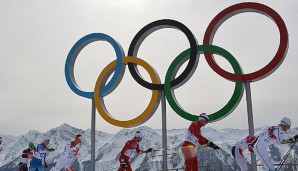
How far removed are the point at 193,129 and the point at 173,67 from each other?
426cm

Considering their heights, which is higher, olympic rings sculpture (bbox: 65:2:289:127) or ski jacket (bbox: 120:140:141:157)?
olympic rings sculpture (bbox: 65:2:289:127)

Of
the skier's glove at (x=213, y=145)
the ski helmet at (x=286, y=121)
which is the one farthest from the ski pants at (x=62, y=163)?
the ski helmet at (x=286, y=121)

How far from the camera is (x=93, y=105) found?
16734mm

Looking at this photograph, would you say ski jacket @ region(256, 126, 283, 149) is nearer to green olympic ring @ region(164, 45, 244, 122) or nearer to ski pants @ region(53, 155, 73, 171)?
green olympic ring @ region(164, 45, 244, 122)

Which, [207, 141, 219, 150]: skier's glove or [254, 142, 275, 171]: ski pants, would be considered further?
[207, 141, 219, 150]: skier's glove

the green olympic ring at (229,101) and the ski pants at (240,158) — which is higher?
the green olympic ring at (229,101)

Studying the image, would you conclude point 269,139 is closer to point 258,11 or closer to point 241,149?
point 241,149

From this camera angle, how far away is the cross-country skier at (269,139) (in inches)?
413

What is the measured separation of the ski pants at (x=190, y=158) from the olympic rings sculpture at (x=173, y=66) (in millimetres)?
2617

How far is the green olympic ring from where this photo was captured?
44.4 feet

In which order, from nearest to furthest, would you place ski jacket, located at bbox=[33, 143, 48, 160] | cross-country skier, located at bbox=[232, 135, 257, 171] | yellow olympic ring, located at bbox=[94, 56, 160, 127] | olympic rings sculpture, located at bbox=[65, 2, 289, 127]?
cross-country skier, located at bbox=[232, 135, 257, 171] < olympic rings sculpture, located at bbox=[65, 2, 289, 127] < ski jacket, located at bbox=[33, 143, 48, 160] < yellow olympic ring, located at bbox=[94, 56, 160, 127]

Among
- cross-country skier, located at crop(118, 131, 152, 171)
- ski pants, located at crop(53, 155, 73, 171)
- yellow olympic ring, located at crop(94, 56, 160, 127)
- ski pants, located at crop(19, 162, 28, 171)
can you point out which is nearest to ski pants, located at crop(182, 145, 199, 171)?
cross-country skier, located at crop(118, 131, 152, 171)

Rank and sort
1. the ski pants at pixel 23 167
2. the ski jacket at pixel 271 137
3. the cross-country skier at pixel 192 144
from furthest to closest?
the ski pants at pixel 23 167 → the cross-country skier at pixel 192 144 → the ski jacket at pixel 271 137

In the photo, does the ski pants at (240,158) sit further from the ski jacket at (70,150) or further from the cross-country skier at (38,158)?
the cross-country skier at (38,158)
